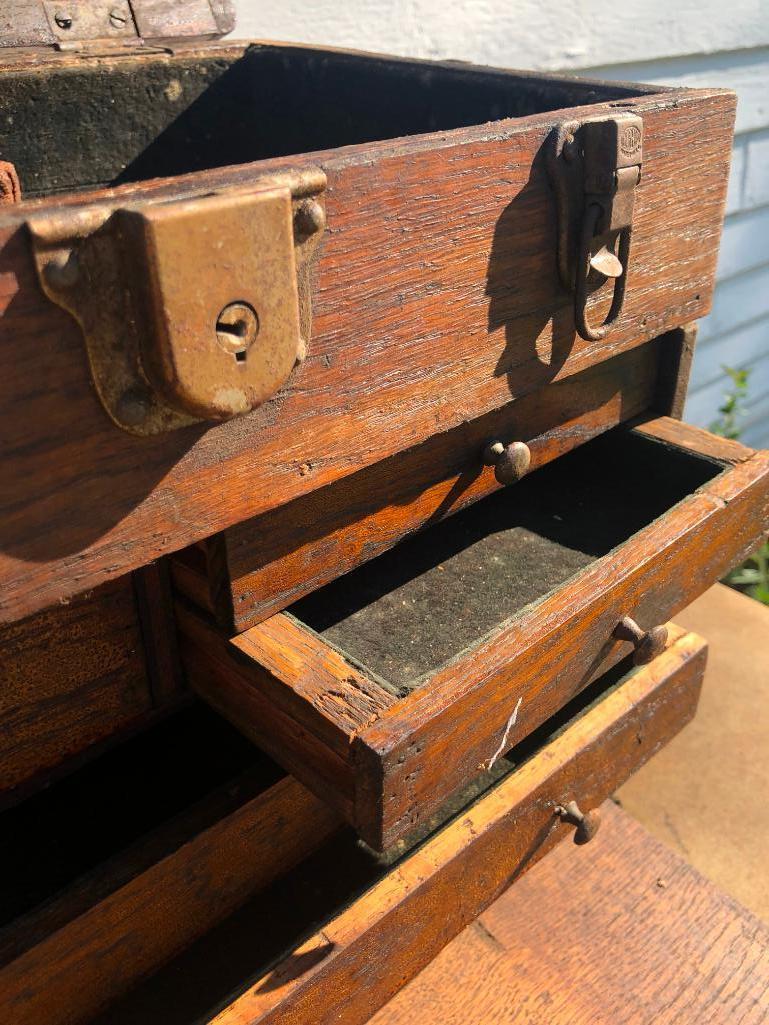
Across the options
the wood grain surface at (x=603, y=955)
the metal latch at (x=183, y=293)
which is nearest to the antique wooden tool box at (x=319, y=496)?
the metal latch at (x=183, y=293)

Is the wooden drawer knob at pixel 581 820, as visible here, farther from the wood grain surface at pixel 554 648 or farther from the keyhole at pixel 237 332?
the keyhole at pixel 237 332

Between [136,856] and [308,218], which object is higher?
[308,218]

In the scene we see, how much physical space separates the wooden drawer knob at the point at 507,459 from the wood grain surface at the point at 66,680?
16.3 inches

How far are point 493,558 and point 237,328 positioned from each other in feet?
1.86

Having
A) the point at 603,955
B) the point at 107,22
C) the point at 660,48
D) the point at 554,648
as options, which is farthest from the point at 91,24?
the point at 660,48

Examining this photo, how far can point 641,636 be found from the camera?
0.98m

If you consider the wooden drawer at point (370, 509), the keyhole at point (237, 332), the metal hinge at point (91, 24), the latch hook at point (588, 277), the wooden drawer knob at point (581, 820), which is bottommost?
the wooden drawer knob at point (581, 820)

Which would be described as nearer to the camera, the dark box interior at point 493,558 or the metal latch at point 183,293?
the metal latch at point 183,293

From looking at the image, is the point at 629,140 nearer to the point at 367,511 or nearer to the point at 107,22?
the point at 367,511

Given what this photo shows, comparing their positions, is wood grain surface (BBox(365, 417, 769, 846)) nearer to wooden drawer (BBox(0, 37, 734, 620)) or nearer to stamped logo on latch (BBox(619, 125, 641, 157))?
wooden drawer (BBox(0, 37, 734, 620))

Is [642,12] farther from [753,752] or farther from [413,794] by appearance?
[413,794]

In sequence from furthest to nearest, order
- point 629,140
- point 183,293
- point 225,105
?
1. point 225,105
2. point 629,140
3. point 183,293

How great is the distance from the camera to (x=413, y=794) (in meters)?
0.78

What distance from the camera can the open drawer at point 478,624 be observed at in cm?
78
